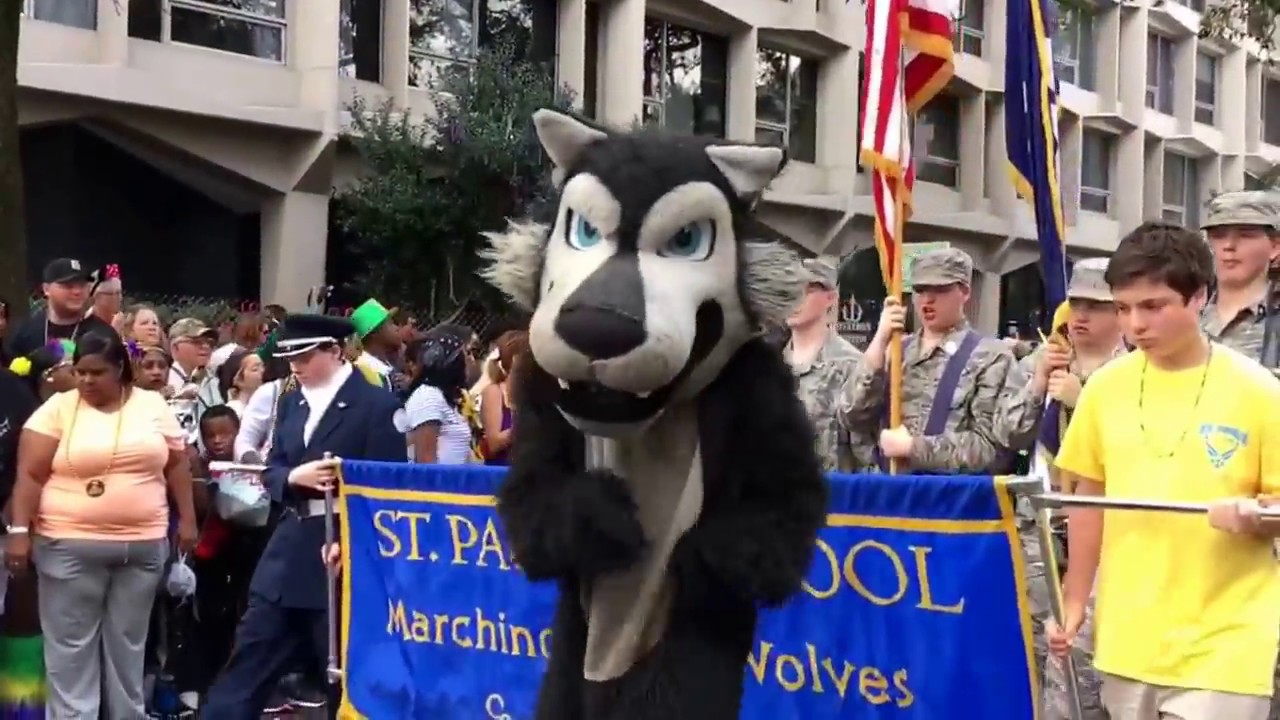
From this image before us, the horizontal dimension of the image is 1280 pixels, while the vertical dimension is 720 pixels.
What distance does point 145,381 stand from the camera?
8.79 metres

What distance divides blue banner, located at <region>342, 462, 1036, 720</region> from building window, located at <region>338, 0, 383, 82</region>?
47.4ft

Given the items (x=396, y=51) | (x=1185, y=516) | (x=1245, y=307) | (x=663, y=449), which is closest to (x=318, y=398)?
(x=663, y=449)

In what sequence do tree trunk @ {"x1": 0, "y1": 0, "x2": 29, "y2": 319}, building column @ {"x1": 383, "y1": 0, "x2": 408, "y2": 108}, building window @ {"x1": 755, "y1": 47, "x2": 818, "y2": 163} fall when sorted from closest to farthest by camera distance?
1. tree trunk @ {"x1": 0, "y1": 0, "x2": 29, "y2": 319}
2. building column @ {"x1": 383, "y1": 0, "x2": 408, "y2": 108}
3. building window @ {"x1": 755, "y1": 47, "x2": 818, "y2": 163}

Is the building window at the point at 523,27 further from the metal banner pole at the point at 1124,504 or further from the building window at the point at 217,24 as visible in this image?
the metal banner pole at the point at 1124,504

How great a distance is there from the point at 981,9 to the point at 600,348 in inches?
1215

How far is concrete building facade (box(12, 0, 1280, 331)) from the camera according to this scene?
1766 cm

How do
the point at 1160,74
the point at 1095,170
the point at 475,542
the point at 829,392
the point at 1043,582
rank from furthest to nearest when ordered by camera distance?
the point at 1160,74 < the point at 1095,170 < the point at 829,392 < the point at 475,542 < the point at 1043,582

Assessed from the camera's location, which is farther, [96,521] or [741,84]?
[741,84]

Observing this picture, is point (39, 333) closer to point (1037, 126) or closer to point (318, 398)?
point (318, 398)

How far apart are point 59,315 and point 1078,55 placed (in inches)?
1213

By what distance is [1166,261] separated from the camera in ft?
13.1

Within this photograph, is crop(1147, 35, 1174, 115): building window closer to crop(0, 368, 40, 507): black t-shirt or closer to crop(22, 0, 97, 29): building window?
crop(22, 0, 97, 29): building window

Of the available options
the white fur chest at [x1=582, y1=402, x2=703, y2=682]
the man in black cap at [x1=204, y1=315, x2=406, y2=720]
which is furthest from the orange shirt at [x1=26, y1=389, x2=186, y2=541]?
the white fur chest at [x1=582, y1=402, x2=703, y2=682]

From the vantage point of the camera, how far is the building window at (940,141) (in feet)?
104
